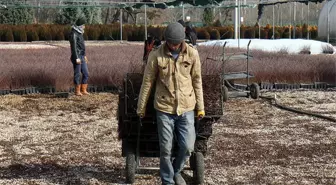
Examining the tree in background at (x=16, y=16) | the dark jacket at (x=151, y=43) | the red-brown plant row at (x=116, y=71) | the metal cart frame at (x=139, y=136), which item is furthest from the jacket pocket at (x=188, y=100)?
the tree in background at (x=16, y=16)

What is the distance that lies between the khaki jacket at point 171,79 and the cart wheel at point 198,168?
599 millimetres

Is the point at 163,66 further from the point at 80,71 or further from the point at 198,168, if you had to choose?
the point at 80,71

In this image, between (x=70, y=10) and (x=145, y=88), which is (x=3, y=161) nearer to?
(x=145, y=88)

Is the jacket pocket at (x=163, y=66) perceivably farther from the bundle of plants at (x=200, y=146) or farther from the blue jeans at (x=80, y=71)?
the blue jeans at (x=80, y=71)

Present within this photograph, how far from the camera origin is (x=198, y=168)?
548 cm

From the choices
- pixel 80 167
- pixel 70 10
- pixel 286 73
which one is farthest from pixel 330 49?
pixel 70 10

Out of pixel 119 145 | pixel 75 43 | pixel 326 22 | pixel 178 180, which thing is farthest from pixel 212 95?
pixel 326 22

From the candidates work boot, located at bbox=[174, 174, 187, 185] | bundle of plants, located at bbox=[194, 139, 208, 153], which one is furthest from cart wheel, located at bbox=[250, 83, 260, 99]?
work boot, located at bbox=[174, 174, 187, 185]

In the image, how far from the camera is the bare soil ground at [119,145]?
589cm

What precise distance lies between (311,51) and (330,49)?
875 mm

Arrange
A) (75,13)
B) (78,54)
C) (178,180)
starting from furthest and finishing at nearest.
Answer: (75,13) → (78,54) → (178,180)

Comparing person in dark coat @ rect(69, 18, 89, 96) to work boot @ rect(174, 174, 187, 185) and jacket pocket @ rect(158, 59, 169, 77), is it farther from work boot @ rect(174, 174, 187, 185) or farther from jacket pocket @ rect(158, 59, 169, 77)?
jacket pocket @ rect(158, 59, 169, 77)

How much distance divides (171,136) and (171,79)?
0.45 meters

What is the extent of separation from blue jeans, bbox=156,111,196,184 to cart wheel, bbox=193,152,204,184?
318 millimetres
